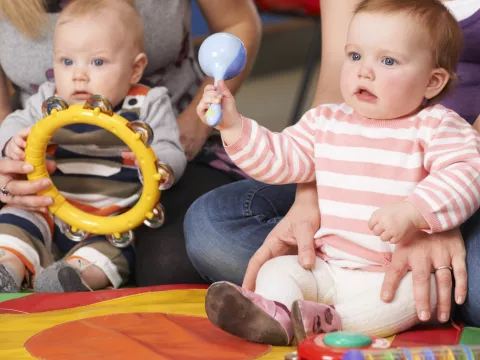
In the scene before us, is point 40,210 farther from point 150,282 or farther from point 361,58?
point 361,58

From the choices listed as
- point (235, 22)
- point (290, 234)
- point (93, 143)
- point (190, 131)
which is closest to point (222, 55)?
point (290, 234)

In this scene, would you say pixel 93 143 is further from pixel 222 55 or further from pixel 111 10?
pixel 222 55

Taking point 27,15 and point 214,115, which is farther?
point 27,15

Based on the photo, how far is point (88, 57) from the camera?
68.3 inches

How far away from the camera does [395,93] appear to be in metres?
1.32

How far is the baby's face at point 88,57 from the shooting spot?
5.66 feet

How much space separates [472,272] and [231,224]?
0.45m

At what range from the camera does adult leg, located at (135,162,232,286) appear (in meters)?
1.67

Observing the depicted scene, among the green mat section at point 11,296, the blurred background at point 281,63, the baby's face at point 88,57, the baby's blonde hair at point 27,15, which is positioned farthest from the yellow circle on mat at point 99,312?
the blurred background at point 281,63

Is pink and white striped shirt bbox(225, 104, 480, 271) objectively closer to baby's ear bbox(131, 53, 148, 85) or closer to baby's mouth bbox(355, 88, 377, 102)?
baby's mouth bbox(355, 88, 377, 102)

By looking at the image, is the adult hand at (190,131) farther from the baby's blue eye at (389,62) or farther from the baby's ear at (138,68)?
the baby's blue eye at (389,62)

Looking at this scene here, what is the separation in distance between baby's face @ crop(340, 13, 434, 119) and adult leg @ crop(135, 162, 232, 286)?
512 mm

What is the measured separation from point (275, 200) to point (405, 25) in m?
0.47

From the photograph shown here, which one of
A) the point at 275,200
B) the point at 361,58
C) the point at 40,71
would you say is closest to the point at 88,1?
the point at 40,71
